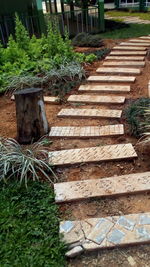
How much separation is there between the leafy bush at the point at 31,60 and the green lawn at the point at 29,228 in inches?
97.6

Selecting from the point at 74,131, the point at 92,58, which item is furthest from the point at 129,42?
the point at 74,131

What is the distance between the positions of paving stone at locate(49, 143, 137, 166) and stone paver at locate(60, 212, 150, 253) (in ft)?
2.35

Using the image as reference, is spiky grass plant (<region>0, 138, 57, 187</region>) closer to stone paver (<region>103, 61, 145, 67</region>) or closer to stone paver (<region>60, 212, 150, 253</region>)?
stone paver (<region>60, 212, 150, 253</region>)

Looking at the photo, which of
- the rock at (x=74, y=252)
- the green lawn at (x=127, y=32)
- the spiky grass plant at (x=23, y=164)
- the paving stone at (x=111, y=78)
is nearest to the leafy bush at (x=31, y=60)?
the paving stone at (x=111, y=78)

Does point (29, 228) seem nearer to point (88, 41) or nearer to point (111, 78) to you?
point (111, 78)

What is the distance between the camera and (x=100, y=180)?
2270mm

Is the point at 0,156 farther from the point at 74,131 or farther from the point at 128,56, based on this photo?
the point at 128,56

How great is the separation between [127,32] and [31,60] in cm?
472

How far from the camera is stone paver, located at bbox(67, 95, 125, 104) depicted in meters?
3.69

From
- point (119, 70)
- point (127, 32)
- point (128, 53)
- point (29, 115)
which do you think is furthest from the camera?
point (127, 32)

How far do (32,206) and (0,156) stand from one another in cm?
69

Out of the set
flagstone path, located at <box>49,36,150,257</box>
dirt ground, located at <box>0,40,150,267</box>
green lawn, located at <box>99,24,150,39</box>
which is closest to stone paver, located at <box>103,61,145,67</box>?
flagstone path, located at <box>49,36,150,257</box>

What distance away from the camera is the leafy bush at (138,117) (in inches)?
110

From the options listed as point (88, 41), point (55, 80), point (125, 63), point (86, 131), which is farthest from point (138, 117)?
point (88, 41)
